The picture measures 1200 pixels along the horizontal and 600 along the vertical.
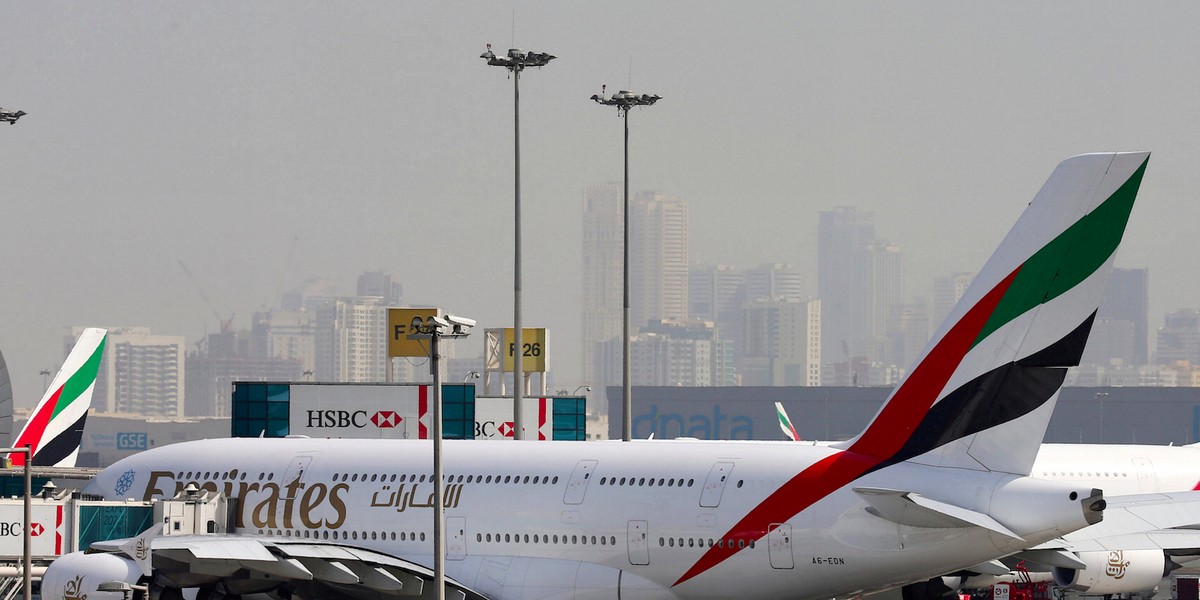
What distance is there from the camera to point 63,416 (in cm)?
6562

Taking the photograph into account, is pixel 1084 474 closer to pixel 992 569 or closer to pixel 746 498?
pixel 992 569

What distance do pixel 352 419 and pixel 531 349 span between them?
1596cm

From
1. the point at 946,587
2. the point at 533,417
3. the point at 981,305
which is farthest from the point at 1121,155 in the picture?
the point at 533,417

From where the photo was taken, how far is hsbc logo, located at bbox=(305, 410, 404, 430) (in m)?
68.0

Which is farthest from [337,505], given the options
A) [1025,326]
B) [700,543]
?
[1025,326]

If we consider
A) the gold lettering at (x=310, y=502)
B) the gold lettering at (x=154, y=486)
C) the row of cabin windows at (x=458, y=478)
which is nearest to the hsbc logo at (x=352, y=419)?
the gold lettering at (x=154, y=486)

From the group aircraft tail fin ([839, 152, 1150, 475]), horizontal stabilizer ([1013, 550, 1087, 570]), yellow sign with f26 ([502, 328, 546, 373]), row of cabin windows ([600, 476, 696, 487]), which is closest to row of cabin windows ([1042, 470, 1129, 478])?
horizontal stabilizer ([1013, 550, 1087, 570])

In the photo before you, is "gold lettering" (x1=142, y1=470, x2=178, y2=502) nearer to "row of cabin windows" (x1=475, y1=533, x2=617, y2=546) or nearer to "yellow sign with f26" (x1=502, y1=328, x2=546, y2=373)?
"row of cabin windows" (x1=475, y1=533, x2=617, y2=546)

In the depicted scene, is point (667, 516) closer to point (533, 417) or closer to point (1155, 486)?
point (1155, 486)

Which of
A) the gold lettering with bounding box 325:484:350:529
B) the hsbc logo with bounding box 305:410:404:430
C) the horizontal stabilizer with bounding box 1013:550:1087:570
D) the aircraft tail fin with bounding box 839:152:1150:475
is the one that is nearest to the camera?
the aircraft tail fin with bounding box 839:152:1150:475

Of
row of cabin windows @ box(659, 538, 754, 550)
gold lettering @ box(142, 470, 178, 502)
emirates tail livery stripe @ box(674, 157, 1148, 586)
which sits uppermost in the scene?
emirates tail livery stripe @ box(674, 157, 1148, 586)

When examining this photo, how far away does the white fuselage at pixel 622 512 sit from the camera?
99.9 ft

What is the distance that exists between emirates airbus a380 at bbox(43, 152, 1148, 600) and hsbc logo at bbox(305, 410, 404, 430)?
29503mm

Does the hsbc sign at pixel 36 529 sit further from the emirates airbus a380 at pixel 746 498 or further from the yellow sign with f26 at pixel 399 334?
the yellow sign with f26 at pixel 399 334
